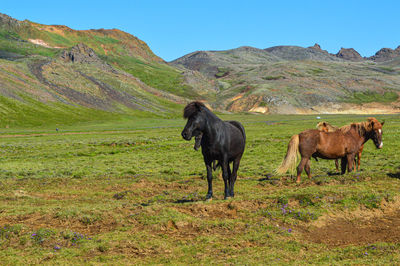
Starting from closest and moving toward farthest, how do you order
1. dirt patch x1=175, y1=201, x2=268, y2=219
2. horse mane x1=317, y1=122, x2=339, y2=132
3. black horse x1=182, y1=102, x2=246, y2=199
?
dirt patch x1=175, y1=201, x2=268, y2=219 → black horse x1=182, y1=102, x2=246, y2=199 → horse mane x1=317, y1=122, x2=339, y2=132

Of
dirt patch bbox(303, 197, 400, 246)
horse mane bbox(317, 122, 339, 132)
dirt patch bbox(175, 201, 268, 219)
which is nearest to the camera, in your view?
dirt patch bbox(303, 197, 400, 246)

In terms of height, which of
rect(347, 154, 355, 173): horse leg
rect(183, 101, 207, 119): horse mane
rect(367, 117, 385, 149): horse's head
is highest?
rect(183, 101, 207, 119): horse mane

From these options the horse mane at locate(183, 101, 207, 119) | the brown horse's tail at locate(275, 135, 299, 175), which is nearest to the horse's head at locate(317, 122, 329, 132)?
the brown horse's tail at locate(275, 135, 299, 175)

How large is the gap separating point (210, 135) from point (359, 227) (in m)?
6.05

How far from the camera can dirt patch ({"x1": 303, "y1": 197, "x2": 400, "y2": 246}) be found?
32.4 ft

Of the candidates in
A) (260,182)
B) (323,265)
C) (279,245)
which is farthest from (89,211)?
(260,182)

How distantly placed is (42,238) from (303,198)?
8.81m

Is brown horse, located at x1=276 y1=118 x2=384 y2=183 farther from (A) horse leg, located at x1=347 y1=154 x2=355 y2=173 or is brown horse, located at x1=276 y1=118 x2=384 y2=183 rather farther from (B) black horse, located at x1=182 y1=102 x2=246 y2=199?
(B) black horse, located at x1=182 y1=102 x2=246 y2=199

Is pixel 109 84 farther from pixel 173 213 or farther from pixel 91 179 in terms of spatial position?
pixel 173 213

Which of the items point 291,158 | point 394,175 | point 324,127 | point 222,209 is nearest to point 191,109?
point 222,209

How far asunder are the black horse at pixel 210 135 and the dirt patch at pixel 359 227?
425 cm

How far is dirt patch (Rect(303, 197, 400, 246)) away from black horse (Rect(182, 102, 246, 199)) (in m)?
4.25

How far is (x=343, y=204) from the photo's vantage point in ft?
40.2

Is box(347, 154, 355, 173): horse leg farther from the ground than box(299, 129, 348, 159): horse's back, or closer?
closer
